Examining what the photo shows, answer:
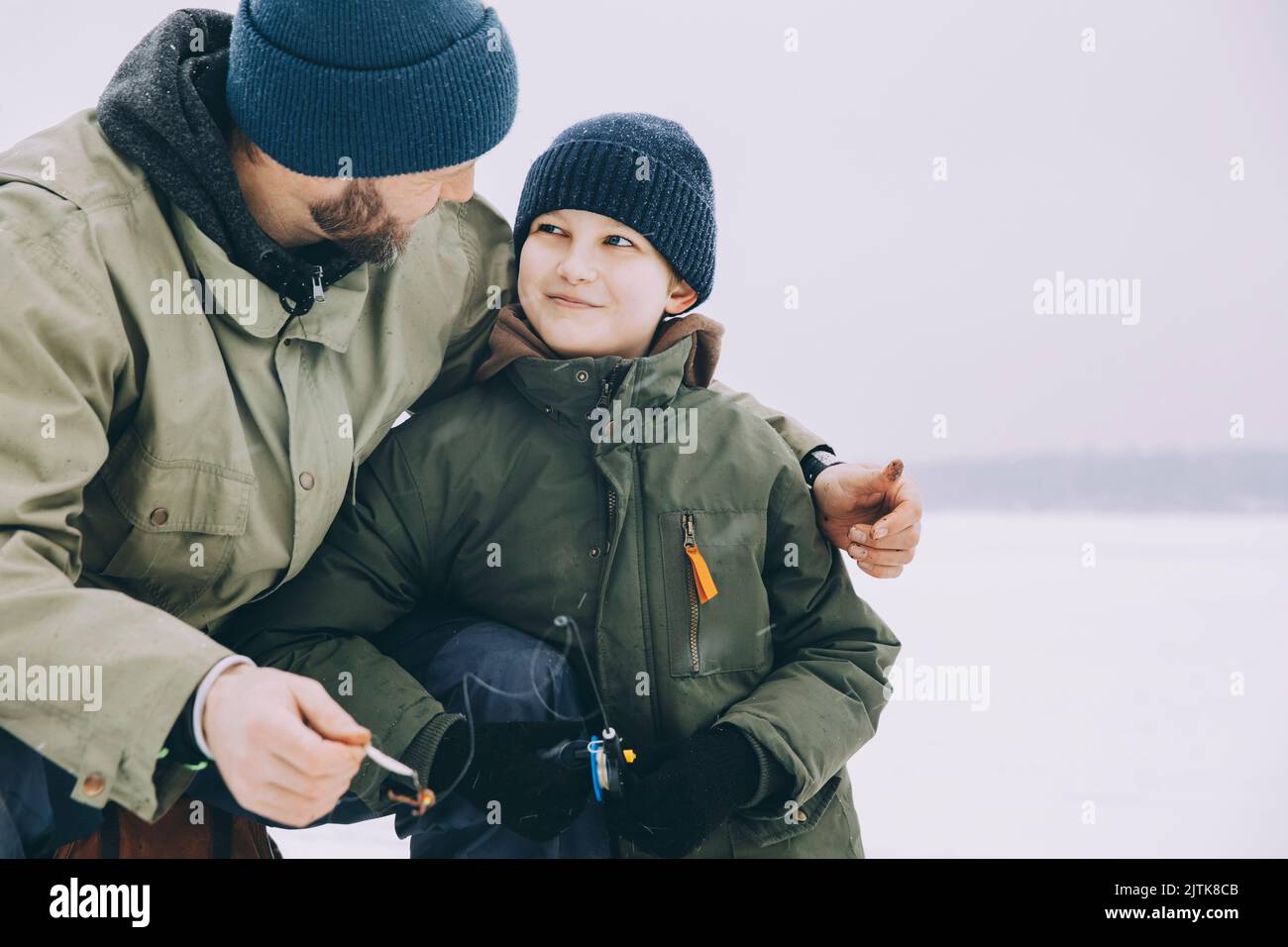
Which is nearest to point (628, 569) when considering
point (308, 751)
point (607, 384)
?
point (607, 384)

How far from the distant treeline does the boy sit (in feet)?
16.6

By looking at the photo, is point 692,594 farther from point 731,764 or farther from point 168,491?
point 168,491

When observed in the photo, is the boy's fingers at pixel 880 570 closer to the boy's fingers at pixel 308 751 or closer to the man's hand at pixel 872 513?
the man's hand at pixel 872 513

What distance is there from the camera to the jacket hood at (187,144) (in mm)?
1188

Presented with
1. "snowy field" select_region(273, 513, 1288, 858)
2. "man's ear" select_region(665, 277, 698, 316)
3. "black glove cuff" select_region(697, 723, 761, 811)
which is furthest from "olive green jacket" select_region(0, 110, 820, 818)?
"snowy field" select_region(273, 513, 1288, 858)

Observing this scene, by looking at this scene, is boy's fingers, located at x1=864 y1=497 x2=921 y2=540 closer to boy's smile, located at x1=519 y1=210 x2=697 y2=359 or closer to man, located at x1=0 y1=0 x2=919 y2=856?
man, located at x1=0 y1=0 x2=919 y2=856

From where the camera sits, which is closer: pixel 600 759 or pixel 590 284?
pixel 600 759

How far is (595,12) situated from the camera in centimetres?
584

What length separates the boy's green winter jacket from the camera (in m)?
1.30

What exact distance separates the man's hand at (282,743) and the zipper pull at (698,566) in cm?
54

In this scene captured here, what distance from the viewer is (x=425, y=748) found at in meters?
1.19

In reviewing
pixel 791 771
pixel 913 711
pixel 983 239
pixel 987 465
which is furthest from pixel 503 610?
pixel 983 239

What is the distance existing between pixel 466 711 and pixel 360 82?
2.22 ft
